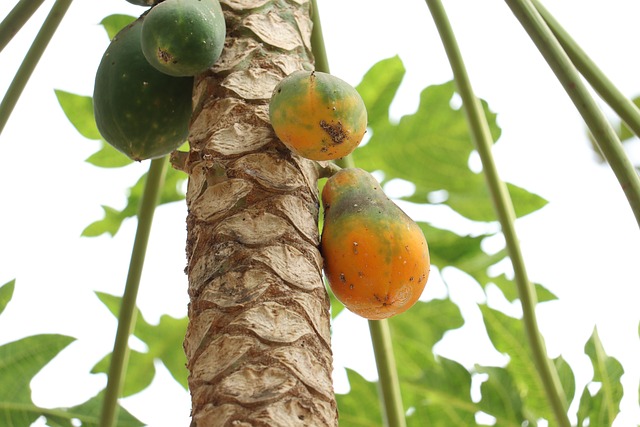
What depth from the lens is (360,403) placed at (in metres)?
2.40

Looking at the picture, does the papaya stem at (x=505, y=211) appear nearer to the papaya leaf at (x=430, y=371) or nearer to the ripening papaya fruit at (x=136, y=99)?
the papaya leaf at (x=430, y=371)

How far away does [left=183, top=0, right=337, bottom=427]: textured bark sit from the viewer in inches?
45.4

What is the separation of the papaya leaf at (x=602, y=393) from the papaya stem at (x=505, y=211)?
1.21ft

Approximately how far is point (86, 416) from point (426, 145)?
1.36 meters

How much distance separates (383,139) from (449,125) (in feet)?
0.74

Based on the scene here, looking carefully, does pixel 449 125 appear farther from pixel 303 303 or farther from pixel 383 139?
pixel 303 303

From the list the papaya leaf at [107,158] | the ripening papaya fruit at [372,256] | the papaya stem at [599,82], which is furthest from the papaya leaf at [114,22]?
the ripening papaya fruit at [372,256]

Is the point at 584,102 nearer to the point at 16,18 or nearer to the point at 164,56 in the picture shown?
the point at 164,56

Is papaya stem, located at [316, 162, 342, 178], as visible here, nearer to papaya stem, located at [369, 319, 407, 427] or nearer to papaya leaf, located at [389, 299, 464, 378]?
papaya stem, located at [369, 319, 407, 427]

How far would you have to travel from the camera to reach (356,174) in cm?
153

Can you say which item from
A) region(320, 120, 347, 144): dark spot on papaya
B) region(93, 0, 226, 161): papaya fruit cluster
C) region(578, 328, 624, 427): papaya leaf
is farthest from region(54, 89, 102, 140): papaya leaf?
region(578, 328, 624, 427): papaya leaf

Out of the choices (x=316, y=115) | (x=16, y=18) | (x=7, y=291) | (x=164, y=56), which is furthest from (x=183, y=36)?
(x=7, y=291)

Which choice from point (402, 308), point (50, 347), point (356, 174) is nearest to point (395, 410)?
point (402, 308)

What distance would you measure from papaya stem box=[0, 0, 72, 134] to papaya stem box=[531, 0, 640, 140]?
1251 millimetres
